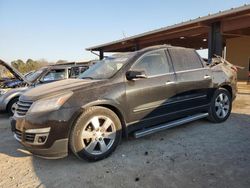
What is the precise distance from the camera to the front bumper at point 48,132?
3648mm

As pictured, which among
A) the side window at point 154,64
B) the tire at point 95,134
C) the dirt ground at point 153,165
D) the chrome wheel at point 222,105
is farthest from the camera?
the chrome wheel at point 222,105

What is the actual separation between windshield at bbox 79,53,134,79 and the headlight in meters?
0.93

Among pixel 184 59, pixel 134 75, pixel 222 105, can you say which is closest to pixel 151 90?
pixel 134 75

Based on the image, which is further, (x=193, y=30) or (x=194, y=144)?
(x=193, y=30)

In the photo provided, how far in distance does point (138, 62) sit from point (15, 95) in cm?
469

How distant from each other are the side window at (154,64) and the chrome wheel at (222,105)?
171 cm

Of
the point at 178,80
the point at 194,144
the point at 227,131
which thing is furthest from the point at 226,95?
the point at 194,144

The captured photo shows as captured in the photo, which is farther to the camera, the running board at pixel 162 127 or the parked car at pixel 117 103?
the running board at pixel 162 127

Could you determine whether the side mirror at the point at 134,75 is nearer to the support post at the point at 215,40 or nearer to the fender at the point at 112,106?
the fender at the point at 112,106

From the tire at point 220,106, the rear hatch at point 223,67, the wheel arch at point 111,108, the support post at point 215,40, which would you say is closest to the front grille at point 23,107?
the wheel arch at point 111,108

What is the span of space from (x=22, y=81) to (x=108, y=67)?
175 inches

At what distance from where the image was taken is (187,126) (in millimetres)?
5746

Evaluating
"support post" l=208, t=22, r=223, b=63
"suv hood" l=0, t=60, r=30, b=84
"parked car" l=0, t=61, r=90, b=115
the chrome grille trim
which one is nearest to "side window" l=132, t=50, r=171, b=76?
the chrome grille trim

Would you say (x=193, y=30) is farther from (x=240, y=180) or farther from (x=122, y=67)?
(x=240, y=180)
